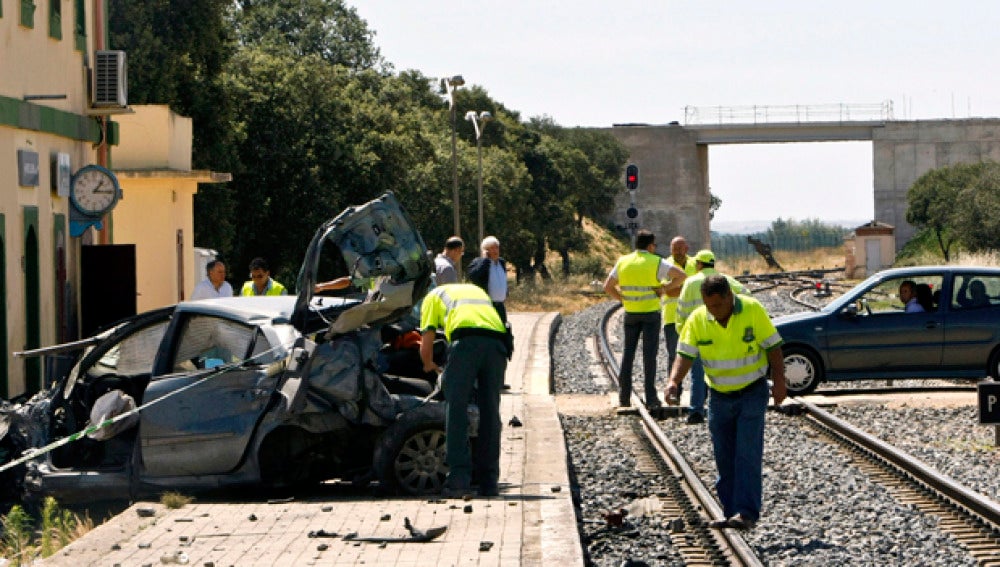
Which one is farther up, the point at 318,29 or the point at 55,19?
the point at 318,29

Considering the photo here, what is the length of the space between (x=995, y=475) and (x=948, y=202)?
244 ft

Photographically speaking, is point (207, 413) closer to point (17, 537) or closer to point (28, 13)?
point (17, 537)

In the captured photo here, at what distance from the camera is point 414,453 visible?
40.6 ft

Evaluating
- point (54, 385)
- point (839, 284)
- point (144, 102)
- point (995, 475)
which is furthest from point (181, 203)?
point (839, 284)

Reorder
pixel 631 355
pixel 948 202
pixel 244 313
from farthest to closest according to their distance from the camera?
pixel 948 202
pixel 631 355
pixel 244 313

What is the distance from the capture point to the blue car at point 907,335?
20.0 metres

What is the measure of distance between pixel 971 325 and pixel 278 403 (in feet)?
34.7

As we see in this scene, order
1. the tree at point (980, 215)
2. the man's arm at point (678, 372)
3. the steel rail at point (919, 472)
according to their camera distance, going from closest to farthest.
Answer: the man's arm at point (678, 372) < the steel rail at point (919, 472) < the tree at point (980, 215)

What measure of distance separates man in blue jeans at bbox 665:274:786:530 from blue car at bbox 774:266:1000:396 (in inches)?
359

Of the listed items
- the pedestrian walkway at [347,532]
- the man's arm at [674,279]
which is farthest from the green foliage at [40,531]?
the man's arm at [674,279]

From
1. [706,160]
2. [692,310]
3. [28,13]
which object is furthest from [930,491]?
[706,160]

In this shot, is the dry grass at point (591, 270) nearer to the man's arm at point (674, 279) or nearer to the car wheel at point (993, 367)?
the car wheel at point (993, 367)

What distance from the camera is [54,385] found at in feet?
43.0

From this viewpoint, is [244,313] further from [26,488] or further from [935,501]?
[935,501]
